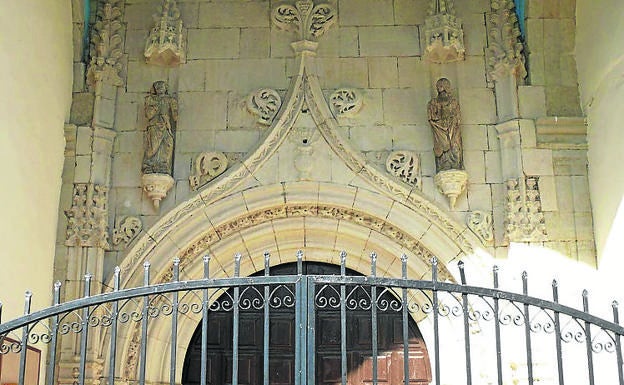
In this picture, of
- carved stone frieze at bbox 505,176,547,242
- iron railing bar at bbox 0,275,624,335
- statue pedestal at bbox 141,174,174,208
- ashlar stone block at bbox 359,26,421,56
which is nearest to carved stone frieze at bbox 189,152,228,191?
statue pedestal at bbox 141,174,174,208

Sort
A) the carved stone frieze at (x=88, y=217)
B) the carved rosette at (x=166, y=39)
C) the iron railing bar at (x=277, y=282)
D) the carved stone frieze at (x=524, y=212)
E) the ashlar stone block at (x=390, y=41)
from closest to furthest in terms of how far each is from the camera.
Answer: the iron railing bar at (x=277, y=282)
the carved stone frieze at (x=524, y=212)
the carved stone frieze at (x=88, y=217)
the carved rosette at (x=166, y=39)
the ashlar stone block at (x=390, y=41)

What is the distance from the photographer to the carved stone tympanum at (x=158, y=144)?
755 cm

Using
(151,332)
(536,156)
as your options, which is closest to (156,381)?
(151,332)

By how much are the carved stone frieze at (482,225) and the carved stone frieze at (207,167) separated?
1.99 metres

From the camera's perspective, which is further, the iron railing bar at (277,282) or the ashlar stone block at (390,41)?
the ashlar stone block at (390,41)

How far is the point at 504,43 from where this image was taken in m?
7.89

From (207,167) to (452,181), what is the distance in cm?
194

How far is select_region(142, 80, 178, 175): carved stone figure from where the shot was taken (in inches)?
299

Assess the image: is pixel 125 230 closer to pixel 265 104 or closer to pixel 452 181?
pixel 265 104

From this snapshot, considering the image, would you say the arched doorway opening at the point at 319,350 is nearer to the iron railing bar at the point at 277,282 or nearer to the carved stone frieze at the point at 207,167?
the carved stone frieze at the point at 207,167

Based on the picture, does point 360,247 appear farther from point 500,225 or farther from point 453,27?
point 453,27

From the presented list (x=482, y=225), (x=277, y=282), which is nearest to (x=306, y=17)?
(x=482, y=225)

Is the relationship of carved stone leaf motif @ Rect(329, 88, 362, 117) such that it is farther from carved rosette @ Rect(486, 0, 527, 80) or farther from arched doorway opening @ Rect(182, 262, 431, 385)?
arched doorway opening @ Rect(182, 262, 431, 385)

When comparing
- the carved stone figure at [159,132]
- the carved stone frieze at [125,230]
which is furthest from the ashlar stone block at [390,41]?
the carved stone frieze at [125,230]
